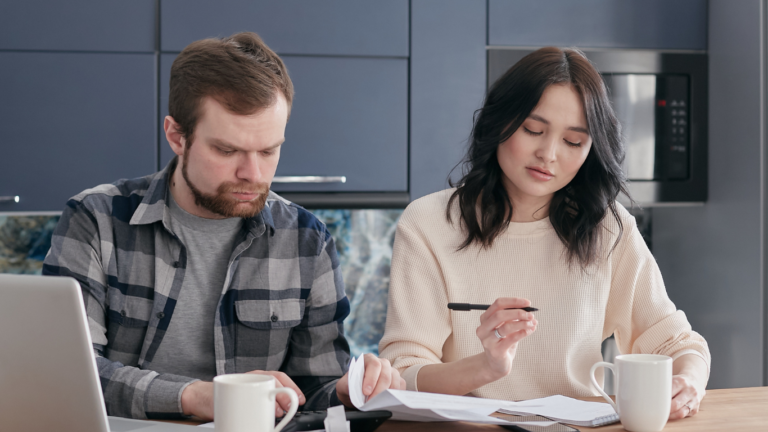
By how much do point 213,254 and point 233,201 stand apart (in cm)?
14

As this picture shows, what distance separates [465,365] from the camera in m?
1.25

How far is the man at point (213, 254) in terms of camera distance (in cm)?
133

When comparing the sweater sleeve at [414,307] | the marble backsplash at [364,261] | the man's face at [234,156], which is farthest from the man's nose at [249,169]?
the marble backsplash at [364,261]

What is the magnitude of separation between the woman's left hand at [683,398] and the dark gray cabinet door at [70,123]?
1561mm

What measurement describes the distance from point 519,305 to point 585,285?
1.55ft

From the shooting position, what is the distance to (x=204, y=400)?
1.10m

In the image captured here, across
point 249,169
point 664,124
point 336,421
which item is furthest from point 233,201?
point 664,124

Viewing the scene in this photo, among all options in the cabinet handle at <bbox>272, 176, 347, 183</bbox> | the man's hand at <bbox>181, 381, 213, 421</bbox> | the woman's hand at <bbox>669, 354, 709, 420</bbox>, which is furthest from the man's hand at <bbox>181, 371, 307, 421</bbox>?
the cabinet handle at <bbox>272, 176, 347, 183</bbox>

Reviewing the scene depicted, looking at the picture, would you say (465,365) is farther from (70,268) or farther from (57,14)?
(57,14)

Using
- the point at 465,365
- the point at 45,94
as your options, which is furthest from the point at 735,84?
the point at 45,94

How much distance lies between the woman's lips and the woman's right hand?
1.37 ft

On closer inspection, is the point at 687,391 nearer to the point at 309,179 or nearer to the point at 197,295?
the point at 197,295

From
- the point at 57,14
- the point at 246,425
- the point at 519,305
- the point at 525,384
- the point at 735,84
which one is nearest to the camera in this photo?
the point at 246,425

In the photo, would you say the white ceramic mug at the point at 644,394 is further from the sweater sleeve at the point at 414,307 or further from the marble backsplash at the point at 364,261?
the marble backsplash at the point at 364,261
